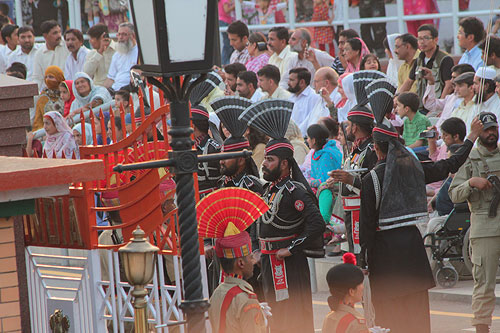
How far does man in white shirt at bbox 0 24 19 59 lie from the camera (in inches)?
712

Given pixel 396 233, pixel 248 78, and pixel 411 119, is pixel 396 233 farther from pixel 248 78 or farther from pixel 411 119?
pixel 248 78

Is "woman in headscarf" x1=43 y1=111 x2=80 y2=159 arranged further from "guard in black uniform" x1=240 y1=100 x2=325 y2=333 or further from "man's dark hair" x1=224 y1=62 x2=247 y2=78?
"guard in black uniform" x1=240 y1=100 x2=325 y2=333

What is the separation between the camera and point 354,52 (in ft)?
44.4

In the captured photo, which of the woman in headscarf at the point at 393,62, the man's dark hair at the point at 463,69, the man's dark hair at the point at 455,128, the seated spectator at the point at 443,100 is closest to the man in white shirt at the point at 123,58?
the woman in headscarf at the point at 393,62

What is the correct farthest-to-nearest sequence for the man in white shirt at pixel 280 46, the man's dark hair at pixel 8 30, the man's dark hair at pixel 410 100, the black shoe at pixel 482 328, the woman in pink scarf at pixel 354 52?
1. the man's dark hair at pixel 8 30
2. the man in white shirt at pixel 280 46
3. the woman in pink scarf at pixel 354 52
4. the man's dark hair at pixel 410 100
5. the black shoe at pixel 482 328

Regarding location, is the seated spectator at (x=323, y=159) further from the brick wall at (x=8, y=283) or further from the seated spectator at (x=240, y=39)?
the brick wall at (x=8, y=283)

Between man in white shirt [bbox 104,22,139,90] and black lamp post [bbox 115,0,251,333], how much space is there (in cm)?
1052

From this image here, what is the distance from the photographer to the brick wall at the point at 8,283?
17.6 feet

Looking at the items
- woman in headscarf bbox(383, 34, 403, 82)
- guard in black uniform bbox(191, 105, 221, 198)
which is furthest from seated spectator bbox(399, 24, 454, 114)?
guard in black uniform bbox(191, 105, 221, 198)

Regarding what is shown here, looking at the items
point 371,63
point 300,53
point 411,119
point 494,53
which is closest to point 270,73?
point 371,63

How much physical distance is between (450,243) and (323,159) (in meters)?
1.67

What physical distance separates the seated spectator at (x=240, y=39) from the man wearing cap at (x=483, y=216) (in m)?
7.01

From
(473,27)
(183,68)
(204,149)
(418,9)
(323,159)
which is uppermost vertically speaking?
(418,9)

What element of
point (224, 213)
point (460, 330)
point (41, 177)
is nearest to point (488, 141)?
point (460, 330)
